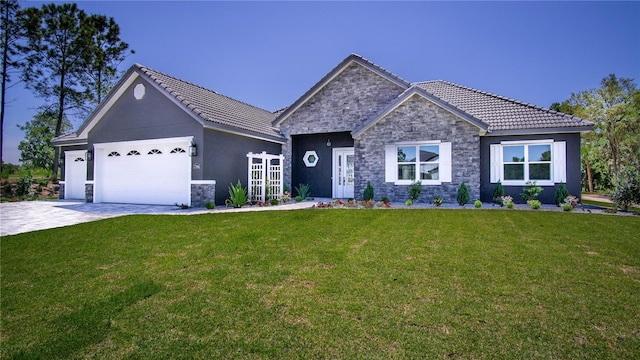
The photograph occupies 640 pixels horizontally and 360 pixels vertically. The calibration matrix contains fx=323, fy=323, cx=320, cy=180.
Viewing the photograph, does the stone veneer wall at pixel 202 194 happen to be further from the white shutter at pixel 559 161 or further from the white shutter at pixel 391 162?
the white shutter at pixel 559 161

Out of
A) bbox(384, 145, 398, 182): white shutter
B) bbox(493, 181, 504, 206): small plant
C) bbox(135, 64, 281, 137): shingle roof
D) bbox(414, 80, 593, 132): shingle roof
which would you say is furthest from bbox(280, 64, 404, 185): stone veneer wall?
bbox(493, 181, 504, 206): small plant

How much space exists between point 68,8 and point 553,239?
3259 centimetres

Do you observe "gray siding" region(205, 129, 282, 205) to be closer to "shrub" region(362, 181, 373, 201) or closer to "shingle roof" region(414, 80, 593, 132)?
"shrub" region(362, 181, 373, 201)

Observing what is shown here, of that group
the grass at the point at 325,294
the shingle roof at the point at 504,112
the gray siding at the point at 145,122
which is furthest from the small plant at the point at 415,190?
the gray siding at the point at 145,122

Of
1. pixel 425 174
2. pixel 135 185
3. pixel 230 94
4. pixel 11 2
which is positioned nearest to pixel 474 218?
pixel 425 174

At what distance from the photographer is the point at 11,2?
70.9ft

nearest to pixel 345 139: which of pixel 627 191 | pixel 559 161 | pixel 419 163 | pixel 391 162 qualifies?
pixel 391 162

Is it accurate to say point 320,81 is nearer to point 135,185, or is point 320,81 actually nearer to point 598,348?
point 135,185

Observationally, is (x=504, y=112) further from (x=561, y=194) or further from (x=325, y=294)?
(x=325, y=294)

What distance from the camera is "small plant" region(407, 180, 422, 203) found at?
13076 millimetres

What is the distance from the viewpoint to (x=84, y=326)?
3230 millimetres

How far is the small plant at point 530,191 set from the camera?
12211 mm

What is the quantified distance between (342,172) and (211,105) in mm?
7141

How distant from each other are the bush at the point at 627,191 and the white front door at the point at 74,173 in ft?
78.3
